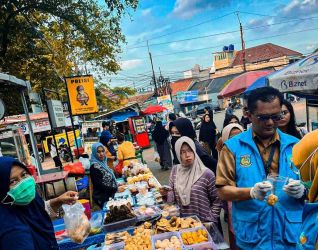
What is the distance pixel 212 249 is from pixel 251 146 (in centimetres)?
124

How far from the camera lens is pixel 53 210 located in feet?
9.46

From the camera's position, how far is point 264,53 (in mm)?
56125

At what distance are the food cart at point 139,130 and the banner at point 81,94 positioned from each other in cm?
1030

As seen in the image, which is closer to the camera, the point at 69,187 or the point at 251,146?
the point at 251,146

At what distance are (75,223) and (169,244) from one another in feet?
3.20

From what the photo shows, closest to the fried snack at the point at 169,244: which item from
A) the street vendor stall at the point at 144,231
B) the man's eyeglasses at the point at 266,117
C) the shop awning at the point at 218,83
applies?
the street vendor stall at the point at 144,231

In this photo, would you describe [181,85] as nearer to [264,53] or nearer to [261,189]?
[264,53]

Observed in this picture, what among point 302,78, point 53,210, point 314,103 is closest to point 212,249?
point 53,210

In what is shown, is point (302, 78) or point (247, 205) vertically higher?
point (302, 78)

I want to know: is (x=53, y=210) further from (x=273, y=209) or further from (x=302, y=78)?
(x=302, y=78)

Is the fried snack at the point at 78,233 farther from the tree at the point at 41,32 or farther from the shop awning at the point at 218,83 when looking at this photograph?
the shop awning at the point at 218,83

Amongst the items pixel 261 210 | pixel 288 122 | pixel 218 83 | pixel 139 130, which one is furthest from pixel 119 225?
pixel 218 83

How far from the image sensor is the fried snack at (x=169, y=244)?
9.16ft

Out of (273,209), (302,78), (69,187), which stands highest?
(302,78)
